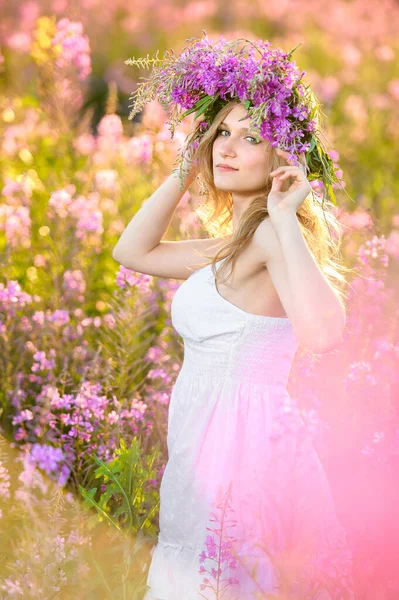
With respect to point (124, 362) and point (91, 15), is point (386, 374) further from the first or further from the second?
point (91, 15)

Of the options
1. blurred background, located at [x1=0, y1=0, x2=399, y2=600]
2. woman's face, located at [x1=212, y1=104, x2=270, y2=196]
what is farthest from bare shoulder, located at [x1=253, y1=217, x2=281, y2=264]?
blurred background, located at [x1=0, y1=0, x2=399, y2=600]

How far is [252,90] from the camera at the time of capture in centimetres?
236

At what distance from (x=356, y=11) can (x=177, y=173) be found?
1287cm

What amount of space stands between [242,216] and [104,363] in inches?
60.5

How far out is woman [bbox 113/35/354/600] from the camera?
7.18ft

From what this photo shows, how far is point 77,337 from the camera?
12.0 feet

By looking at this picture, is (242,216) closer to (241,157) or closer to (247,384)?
(241,157)

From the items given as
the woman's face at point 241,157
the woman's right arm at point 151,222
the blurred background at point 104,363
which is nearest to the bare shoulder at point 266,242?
the woman's face at point 241,157

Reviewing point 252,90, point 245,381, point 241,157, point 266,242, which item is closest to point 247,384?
point 245,381

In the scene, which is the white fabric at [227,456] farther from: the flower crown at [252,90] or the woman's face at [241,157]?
the flower crown at [252,90]

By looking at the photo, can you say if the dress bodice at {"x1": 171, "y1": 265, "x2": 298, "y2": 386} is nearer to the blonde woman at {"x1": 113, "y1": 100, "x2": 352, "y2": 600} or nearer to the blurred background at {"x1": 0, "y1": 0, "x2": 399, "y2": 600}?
the blonde woman at {"x1": 113, "y1": 100, "x2": 352, "y2": 600}

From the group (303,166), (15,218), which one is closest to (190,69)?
(303,166)

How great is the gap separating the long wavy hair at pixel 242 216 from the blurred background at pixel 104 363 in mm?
139

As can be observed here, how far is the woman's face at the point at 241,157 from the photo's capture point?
8.14 ft
